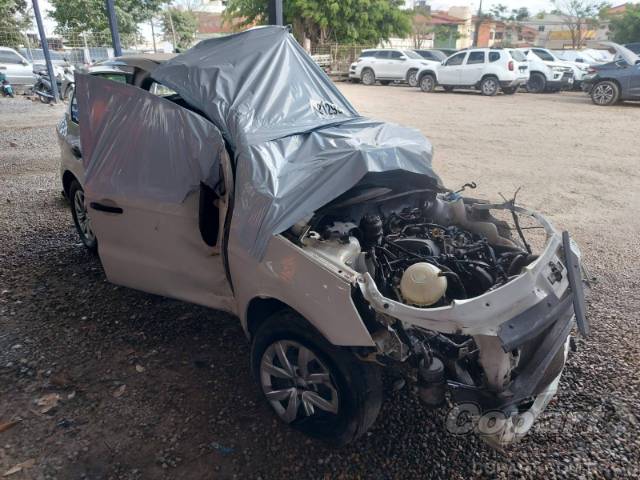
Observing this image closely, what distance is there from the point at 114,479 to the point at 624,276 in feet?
14.1

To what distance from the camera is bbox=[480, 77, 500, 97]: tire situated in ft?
58.0

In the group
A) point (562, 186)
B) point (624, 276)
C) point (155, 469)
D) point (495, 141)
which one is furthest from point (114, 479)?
point (495, 141)

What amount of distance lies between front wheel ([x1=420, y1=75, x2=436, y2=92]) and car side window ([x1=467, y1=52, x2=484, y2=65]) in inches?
62.7

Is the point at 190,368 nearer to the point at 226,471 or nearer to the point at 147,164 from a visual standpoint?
the point at 226,471

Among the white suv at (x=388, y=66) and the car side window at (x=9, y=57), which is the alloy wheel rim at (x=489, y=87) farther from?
the car side window at (x=9, y=57)

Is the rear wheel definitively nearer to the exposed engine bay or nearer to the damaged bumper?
the exposed engine bay

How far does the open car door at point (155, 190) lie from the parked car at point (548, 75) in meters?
Result: 18.7

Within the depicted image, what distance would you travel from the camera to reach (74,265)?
4.55m

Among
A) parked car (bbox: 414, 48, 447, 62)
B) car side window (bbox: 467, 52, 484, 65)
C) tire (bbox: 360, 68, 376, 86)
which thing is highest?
car side window (bbox: 467, 52, 484, 65)

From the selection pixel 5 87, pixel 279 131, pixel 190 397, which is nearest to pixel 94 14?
pixel 5 87

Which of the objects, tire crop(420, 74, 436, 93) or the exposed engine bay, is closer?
the exposed engine bay

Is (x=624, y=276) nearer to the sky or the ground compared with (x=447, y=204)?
nearer to the ground

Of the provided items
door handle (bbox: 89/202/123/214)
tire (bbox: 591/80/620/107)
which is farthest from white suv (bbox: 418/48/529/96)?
door handle (bbox: 89/202/123/214)

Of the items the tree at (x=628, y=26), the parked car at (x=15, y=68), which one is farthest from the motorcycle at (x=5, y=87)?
the tree at (x=628, y=26)
